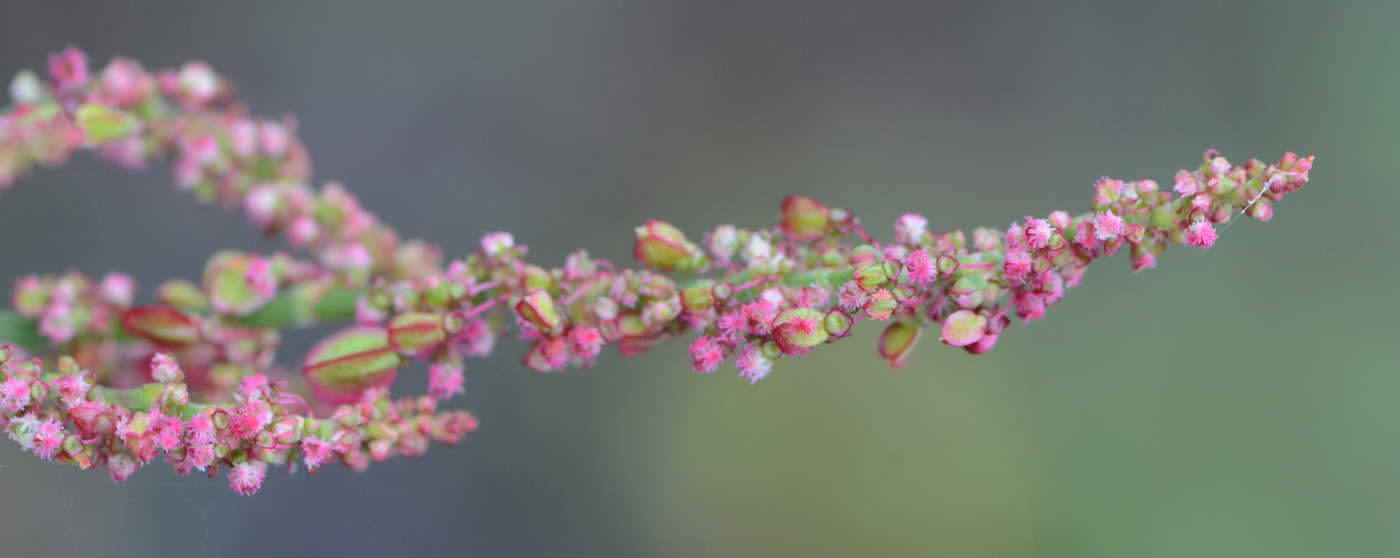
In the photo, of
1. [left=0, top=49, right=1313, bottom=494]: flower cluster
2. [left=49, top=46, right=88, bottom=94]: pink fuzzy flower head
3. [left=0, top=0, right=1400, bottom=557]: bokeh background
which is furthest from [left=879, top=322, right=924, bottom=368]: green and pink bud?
[left=0, top=0, right=1400, bottom=557]: bokeh background

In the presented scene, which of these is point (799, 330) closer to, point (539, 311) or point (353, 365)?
point (539, 311)

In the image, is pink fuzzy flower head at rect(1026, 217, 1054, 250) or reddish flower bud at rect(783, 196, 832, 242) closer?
pink fuzzy flower head at rect(1026, 217, 1054, 250)

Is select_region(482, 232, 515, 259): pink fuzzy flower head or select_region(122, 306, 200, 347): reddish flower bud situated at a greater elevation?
select_region(482, 232, 515, 259): pink fuzzy flower head

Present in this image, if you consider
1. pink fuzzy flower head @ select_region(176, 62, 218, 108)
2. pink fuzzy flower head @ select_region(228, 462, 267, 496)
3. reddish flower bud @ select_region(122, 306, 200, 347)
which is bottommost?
pink fuzzy flower head @ select_region(228, 462, 267, 496)

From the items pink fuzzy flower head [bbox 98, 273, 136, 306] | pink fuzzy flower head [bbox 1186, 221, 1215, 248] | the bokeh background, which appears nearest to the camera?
pink fuzzy flower head [bbox 1186, 221, 1215, 248]

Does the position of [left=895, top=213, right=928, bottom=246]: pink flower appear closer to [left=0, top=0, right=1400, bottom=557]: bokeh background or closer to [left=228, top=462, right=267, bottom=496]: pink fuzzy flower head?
[left=228, top=462, right=267, bottom=496]: pink fuzzy flower head

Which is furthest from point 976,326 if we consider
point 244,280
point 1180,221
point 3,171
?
point 3,171

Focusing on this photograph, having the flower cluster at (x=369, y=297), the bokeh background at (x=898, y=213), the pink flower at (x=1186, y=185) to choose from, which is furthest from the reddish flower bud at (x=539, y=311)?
the bokeh background at (x=898, y=213)

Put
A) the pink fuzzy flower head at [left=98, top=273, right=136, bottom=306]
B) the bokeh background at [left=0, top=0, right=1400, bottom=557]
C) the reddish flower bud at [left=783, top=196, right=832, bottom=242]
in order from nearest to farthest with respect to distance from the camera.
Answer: the reddish flower bud at [left=783, top=196, right=832, bottom=242] < the pink fuzzy flower head at [left=98, top=273, right=136, bottom=306] < the bokeh background at [left=0, top=0, right=1400, bottom=557]
